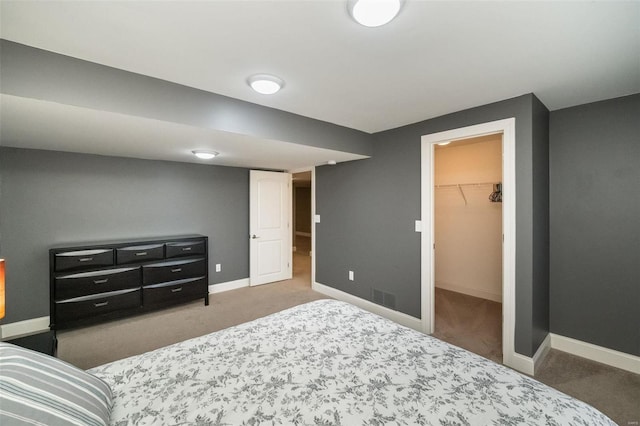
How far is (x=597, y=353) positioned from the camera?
2404 millimetres

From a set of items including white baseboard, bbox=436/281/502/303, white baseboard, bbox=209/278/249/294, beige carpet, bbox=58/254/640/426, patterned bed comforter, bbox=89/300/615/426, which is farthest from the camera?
white baseboard, bbox=209/278/249/294

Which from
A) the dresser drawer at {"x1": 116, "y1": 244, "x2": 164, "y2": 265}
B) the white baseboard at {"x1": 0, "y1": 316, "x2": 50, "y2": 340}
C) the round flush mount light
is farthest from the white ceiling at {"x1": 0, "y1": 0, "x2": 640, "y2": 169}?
the white baseboard at {"x1": 0, "y1": 316, "x2": 50, "y2": 340}

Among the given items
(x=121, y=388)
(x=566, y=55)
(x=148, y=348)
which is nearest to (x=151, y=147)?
(x=148, y=348)

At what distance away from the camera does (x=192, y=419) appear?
1.01m

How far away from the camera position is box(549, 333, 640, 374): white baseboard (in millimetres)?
2250

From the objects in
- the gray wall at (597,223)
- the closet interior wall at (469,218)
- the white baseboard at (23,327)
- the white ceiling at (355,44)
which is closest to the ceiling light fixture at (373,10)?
the white ceiling at (355,44)

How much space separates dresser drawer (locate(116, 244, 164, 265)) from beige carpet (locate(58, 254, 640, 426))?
0.76 metres

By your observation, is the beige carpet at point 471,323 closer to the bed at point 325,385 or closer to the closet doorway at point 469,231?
the closet doorway at point 469,231

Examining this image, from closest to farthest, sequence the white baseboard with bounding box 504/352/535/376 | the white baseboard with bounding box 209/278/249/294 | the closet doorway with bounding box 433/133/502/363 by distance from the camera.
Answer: the white baseboard with bounding box 504/352/535/376 < the closet doorway with bounding box 433/133/502/363 < the white baseboard with bounding box 209/278/249/294

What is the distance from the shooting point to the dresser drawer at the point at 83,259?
281 centimetres

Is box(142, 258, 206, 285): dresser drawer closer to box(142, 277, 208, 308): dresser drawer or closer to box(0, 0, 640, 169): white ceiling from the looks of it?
box(142, 277, 208, 308): dresser drawer

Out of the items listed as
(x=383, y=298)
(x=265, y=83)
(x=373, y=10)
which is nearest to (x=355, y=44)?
(x=373, y=10)

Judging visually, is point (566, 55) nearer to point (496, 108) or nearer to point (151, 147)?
point (496, 108)

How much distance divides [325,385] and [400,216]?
7.70 feet
